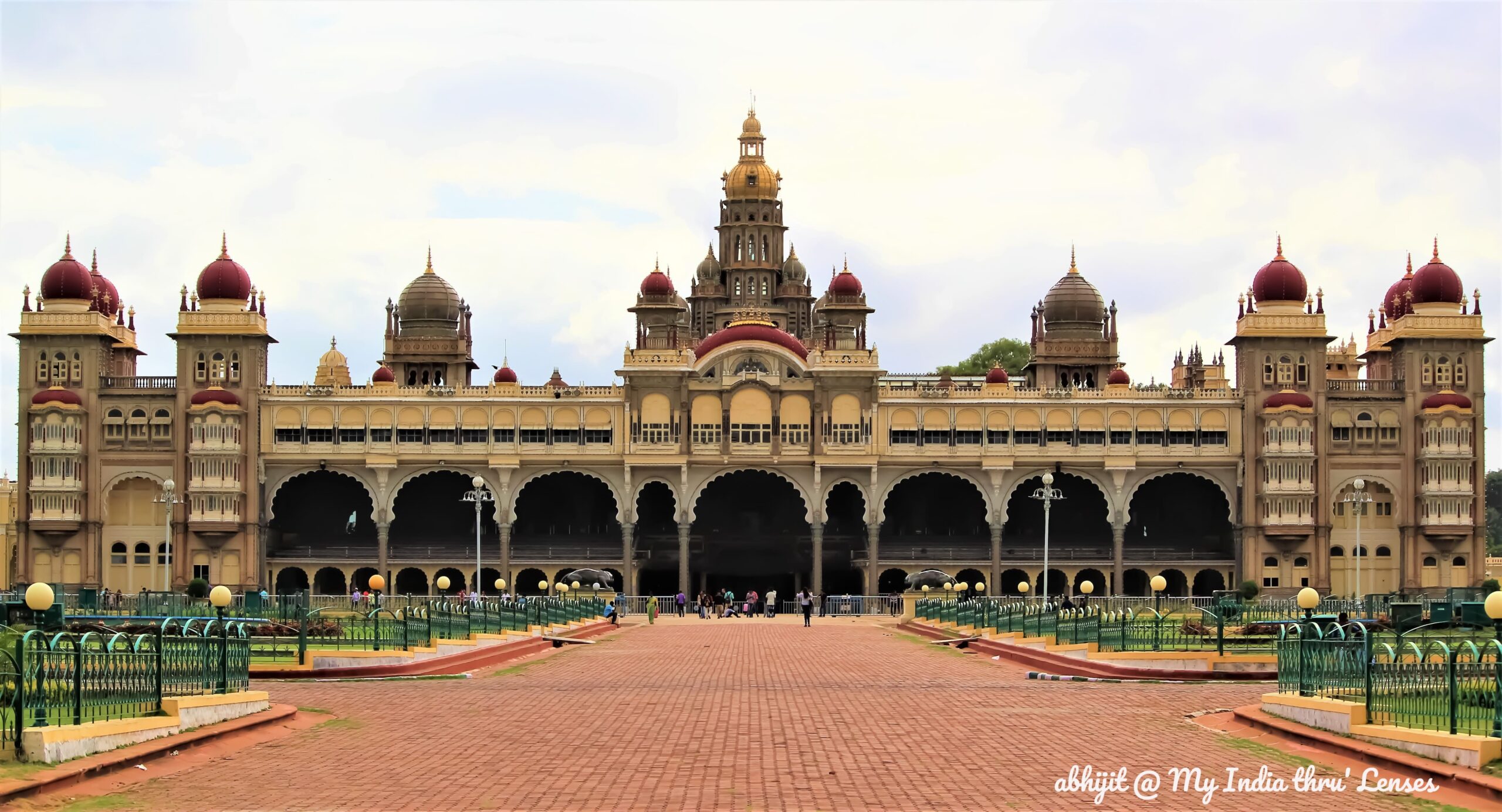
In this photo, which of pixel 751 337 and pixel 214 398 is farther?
pixel 751 337

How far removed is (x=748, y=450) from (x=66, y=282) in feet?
114

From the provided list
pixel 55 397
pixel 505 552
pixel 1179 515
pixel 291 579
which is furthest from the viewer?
pixel 1179 515

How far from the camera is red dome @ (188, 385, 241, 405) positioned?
281 ft

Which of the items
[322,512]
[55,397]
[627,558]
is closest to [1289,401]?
[627,558]

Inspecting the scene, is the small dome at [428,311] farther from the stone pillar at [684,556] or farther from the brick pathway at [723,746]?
the brick pathway at [723,746]

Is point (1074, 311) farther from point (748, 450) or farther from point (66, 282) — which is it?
point (66, 282)

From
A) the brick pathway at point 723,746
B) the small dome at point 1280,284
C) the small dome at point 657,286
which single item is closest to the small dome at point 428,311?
the small dome at point 657,286

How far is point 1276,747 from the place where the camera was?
21.0 m

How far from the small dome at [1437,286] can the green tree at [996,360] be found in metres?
43.5

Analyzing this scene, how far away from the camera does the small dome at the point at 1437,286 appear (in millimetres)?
88938

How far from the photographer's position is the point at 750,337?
8775 cm

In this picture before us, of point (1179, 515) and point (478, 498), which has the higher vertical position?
point (478, 498)

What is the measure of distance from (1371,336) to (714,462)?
38.2 meters

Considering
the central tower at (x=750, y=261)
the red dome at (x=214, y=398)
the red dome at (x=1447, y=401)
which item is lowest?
the red dome at (x=1447, y=401)
